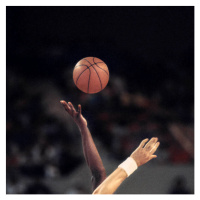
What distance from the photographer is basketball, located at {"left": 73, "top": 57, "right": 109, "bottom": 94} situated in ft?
8.50

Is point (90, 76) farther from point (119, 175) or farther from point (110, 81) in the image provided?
point (110, 81)

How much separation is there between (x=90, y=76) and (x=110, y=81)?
475cm

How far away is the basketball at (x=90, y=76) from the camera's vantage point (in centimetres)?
259

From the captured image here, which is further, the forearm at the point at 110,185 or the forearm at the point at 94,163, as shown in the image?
the forearm at the point at 94,163

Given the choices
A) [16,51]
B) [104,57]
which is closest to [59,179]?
[104,57]

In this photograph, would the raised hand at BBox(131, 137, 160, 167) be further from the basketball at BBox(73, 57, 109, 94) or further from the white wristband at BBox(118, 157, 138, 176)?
the basketball at BBox(73, 57, 109, 94)

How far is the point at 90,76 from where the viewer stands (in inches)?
103

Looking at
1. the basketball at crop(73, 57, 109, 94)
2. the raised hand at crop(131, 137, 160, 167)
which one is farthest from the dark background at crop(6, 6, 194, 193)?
the raised hand at crop(131, 137, 160, 167)

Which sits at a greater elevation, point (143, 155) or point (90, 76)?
point (90, 76)

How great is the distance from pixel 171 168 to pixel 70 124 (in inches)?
86.2

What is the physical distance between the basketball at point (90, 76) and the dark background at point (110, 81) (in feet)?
8.46

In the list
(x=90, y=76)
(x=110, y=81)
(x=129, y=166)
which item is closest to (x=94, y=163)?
(x=129, y=166)

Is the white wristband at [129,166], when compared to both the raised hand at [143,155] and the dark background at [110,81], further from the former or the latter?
the dark background at [110,81]

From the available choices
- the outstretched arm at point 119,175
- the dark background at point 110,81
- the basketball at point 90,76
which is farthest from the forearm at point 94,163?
the dark background at point 110,81
